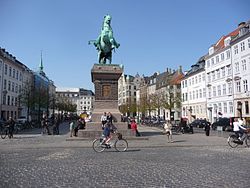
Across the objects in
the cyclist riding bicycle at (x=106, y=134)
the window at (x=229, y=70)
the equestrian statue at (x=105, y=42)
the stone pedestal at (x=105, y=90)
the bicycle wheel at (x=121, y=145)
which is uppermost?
the window at (x=229, y=70)

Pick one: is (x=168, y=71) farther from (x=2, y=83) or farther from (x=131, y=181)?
(x=131, y=181)

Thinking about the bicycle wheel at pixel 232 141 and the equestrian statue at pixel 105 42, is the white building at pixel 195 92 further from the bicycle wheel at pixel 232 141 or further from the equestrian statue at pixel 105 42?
the bicycle wheel at pixel 232 141

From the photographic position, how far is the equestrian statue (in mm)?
24031

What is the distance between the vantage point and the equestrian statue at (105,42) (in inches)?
946

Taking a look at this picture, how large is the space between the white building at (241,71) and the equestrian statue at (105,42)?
28371mm

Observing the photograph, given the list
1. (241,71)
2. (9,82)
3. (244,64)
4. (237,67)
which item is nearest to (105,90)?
(244,64)

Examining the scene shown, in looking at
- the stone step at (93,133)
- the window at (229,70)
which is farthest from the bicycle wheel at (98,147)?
the window at (229,70)

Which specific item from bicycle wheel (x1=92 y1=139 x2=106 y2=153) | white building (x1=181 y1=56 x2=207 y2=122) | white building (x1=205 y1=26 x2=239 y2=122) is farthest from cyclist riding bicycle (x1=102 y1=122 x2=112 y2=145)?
white building (x1=181 y1=56 x2=207 y2=122)

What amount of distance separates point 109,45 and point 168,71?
261ft

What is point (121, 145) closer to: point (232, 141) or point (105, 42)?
point (232, 141)

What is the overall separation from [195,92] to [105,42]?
46.6 metres

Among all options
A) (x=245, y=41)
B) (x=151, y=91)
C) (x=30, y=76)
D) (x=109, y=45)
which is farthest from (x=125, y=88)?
(x=109, y=45)

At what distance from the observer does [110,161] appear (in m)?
11.0

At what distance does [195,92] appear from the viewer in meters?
66.1
